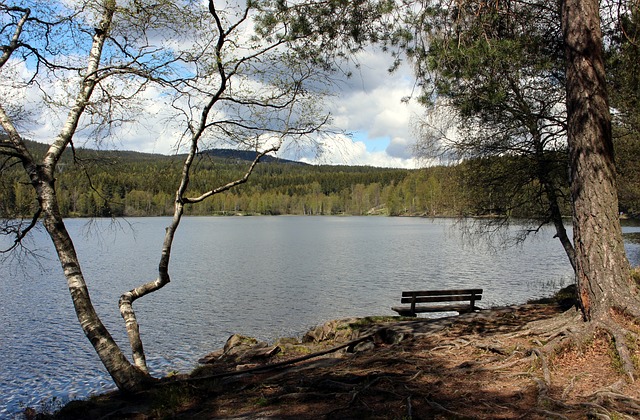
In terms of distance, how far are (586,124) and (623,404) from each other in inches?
156

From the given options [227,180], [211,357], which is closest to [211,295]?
[211,357]

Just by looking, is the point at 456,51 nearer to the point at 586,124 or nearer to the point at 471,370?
the point at 586,124

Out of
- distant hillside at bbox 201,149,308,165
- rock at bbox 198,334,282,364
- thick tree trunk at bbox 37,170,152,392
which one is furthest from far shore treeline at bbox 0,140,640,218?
rock at bbox 198,334,282,364

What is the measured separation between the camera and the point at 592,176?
23.5 ft

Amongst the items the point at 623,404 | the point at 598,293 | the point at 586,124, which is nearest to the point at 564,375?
the point at 623,404

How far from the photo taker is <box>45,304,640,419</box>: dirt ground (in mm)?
5496

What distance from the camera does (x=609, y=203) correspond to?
7070 mm

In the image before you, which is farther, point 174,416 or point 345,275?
point 345,275

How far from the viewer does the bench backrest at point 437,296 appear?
1442cm

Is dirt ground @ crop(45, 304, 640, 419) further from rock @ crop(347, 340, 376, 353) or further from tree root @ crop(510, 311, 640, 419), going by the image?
rock @ crop(347, 340, 376, 353)

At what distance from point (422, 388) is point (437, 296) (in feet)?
28.4

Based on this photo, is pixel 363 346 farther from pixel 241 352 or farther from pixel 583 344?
pixel 583 344

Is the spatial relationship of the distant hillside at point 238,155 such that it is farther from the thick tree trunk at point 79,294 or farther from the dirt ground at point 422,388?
the dirt ground at point 422,388

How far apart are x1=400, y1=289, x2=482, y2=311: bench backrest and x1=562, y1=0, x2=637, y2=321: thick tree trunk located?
7252mm
